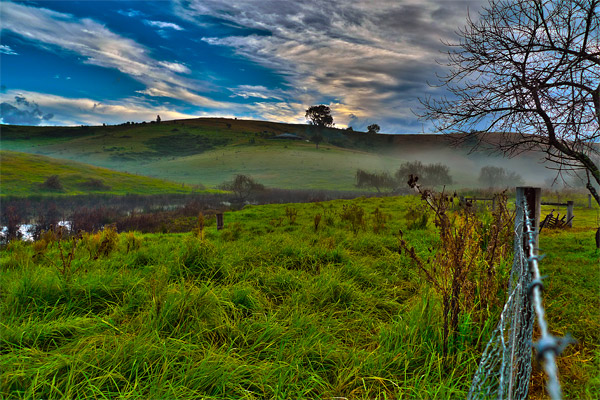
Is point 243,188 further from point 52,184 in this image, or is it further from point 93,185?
point 52,184

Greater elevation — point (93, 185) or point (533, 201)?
point (533, 201)

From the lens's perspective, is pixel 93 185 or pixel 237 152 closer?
pixel 93 185

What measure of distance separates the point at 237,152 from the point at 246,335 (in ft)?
247

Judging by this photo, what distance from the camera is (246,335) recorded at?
→ 3.21 m

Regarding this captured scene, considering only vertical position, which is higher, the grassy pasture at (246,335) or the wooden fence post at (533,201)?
the wooden fence post at (533,201)

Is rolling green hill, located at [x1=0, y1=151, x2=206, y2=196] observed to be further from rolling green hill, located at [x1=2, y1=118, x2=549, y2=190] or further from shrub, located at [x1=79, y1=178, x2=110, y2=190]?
rolling green hill, located at [x1=2, y1=118, x2=549, y2=190]

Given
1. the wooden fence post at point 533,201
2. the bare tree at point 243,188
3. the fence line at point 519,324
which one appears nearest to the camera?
the fence line at point 519,324

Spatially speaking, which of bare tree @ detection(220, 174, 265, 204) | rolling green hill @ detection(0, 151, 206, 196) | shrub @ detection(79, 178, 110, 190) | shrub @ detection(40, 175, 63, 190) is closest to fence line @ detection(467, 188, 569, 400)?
bare tree @ detection(220, 174, 265, 204)

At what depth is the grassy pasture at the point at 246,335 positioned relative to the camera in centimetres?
242

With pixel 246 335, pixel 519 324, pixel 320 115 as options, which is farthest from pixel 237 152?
pixel 519 324

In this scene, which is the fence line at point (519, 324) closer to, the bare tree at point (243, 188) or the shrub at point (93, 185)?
the bare tree at point (243, 188)

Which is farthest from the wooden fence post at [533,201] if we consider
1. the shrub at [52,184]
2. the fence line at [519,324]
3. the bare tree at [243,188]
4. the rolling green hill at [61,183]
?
the shrub at [52,184]

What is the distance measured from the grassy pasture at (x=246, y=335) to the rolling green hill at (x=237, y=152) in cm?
4303

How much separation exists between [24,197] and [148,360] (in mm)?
36030
